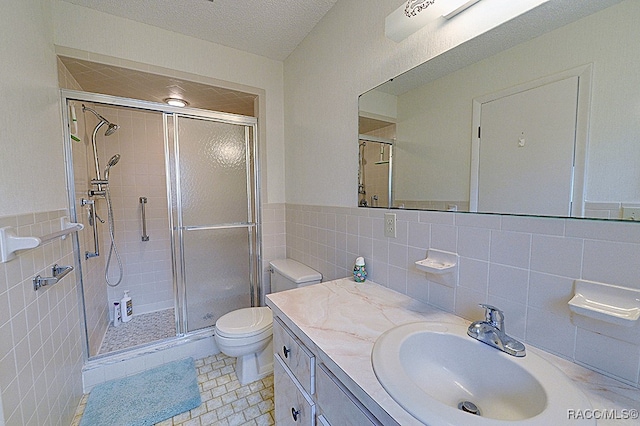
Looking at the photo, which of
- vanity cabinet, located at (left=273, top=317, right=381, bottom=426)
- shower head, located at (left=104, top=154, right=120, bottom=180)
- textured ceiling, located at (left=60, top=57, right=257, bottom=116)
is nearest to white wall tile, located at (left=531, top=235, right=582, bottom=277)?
vanity cabinet, located at (left=273, top=317, right=381, bottom=426)

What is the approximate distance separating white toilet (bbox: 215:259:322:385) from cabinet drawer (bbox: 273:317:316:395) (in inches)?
22.5

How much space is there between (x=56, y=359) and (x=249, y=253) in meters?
1.29

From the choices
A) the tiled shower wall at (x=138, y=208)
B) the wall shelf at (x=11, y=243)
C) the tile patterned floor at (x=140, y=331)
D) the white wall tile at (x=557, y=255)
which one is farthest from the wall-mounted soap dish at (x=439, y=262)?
the tiled shower wall at (x=138, y=208)

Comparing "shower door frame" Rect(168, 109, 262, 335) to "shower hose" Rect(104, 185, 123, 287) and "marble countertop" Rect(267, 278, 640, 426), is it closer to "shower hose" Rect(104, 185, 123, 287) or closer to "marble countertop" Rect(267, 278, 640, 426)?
"shower hose" Rect(104, 185, 123, 287)

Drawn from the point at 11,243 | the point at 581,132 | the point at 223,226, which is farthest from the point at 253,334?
the point at 581,132

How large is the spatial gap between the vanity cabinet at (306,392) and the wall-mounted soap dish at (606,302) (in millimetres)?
606

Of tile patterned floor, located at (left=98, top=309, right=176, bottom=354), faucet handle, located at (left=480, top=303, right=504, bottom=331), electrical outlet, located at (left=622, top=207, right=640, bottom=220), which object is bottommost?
tile patterned floor, located at (left=98, top=309, right=176, bottom=354)

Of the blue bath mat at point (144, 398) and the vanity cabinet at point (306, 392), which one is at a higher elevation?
the vanity cabinet at point (306, 392)

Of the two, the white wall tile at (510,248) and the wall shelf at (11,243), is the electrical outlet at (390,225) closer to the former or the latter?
the white wall tile at (510,248)

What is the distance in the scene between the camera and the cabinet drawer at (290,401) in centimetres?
93

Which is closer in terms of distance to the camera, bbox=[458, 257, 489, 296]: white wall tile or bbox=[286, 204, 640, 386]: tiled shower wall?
bbox=[286, 204, 640, 386]: tiled shower wall

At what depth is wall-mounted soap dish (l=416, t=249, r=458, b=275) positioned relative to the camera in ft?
3.24

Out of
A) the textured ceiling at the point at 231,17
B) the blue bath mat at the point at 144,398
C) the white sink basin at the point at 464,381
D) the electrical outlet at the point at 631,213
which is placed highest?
the textured ceiling at the point at 231,17

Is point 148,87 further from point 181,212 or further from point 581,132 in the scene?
point 581,132
